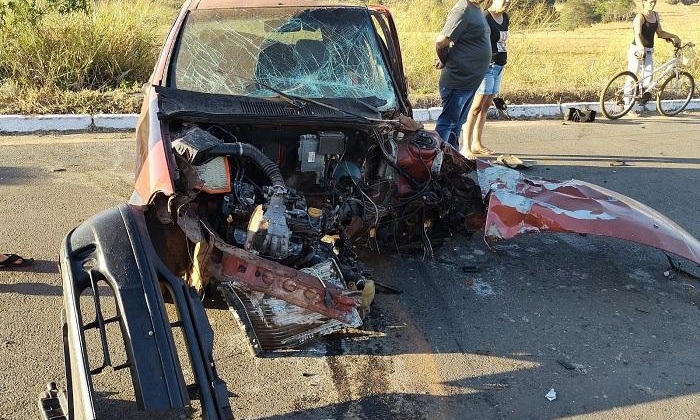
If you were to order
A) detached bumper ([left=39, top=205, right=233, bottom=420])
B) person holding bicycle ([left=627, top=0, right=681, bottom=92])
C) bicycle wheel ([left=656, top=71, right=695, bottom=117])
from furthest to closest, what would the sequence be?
bicycle wheel ([left=656, top=71, right=695, bottom=117]) → person holding bicycle ([left=627, top=0, right=681, bottom=92]) → detached bumper ([left=39, top=205, right=233, bottom=420])

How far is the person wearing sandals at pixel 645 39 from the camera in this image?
8.68 metres

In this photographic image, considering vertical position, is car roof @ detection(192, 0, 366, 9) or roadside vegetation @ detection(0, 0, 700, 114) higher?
car roof @ detection(192, 0, 366, 9)

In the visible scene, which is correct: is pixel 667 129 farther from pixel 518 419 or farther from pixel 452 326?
pixel 518 419

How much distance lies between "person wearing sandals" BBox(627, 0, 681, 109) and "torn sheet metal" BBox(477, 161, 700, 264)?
5.68m

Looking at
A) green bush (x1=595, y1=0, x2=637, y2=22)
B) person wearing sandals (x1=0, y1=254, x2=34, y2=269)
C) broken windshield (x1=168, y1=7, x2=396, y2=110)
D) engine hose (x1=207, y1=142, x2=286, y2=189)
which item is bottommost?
green bush (x1=595, y1=0, x2=637, y2=22)

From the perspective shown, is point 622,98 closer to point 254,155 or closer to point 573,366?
point 573,366

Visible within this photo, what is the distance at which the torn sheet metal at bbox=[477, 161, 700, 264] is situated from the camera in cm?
377

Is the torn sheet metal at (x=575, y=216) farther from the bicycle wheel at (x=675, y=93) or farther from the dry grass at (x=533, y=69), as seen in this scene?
the bicycle wheel at (x=675, y=93)

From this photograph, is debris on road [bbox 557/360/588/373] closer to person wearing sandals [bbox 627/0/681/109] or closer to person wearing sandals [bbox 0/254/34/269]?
person wearing sandals [bbox 0/254/34/269]

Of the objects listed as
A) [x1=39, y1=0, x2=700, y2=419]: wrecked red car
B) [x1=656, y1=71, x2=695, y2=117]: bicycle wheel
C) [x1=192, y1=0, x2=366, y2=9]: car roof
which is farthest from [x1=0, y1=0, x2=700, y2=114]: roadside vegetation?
[x1=39, y1=0, x2=700, y2=419]: wrecked red car

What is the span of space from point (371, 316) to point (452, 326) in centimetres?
47

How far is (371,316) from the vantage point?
141 inches

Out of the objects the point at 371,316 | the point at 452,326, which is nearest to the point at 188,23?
the point at 371,316

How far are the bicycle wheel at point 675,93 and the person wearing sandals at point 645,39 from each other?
21.5 inches
